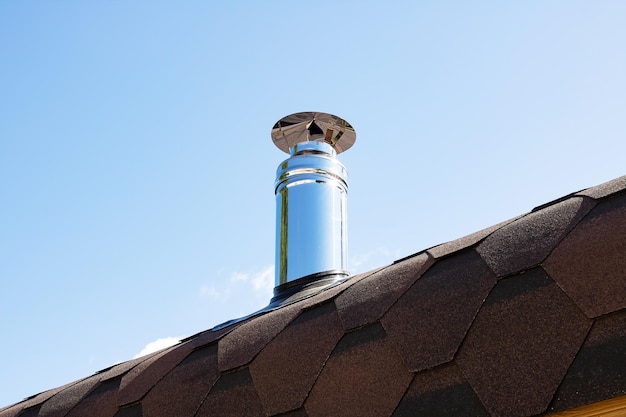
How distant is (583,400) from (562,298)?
0.52ft

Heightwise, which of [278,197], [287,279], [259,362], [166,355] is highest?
[278,197]

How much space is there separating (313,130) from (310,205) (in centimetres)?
41

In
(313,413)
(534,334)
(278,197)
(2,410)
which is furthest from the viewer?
(278,197)

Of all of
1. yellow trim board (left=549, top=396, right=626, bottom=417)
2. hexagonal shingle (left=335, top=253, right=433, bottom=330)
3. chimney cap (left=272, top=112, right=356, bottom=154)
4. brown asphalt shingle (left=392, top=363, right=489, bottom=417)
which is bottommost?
yellow trim board (left=549, top=396, right=626, bottom=417)

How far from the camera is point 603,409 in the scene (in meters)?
0.85

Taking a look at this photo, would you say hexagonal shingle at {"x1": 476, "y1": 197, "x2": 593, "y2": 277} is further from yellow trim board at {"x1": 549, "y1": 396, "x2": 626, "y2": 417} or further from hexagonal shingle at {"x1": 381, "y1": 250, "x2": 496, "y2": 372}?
yellow trim board at {"x1": 549, "y1": 396, "x2": 626, "y2": 417}

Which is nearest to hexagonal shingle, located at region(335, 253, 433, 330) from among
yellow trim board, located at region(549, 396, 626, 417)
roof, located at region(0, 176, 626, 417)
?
roof, located at region(0, 176, 626, 417)

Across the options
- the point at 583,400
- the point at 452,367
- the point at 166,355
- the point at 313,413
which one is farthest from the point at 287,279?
the point at 583,400

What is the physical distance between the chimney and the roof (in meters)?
0.60

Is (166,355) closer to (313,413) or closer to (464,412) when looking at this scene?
(313,413)

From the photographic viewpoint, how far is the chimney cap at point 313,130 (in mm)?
2607

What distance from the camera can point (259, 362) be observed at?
53.6 inches

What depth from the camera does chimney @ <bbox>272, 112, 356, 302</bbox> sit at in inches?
84.4

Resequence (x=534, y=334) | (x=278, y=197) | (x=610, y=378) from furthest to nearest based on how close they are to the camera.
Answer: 1. (x=278, y=197)
2. (x=534, y=334)
3. (x=610, y=378)
